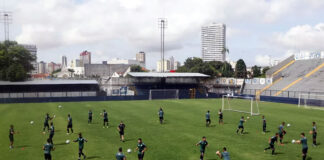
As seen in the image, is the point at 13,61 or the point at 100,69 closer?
the point at 13,61

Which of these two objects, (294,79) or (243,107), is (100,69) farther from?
(243,107)

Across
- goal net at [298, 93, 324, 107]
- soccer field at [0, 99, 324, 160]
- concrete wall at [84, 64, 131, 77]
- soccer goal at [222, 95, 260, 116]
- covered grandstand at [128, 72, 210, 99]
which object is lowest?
soccer goal at [222, 95, 260, 116]

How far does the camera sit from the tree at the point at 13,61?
66.2 m

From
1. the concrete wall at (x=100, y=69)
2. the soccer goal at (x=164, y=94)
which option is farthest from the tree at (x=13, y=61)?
the concrete wall at (x=100, y=69)

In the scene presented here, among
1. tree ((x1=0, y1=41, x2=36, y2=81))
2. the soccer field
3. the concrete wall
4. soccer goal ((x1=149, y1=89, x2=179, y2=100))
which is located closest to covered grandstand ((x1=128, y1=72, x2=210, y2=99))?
soccer goal ((x1=149, y1=89, x2=179, y2=100))

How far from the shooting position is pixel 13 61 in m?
72.4

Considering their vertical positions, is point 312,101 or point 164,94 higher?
point 312,101

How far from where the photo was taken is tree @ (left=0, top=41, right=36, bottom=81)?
66.2 m

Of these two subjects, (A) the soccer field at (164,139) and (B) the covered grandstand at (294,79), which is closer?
(A) the soccer field at (164,139)

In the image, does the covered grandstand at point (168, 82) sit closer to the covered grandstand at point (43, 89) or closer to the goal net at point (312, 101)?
the covered grandstand at point (43, 89)

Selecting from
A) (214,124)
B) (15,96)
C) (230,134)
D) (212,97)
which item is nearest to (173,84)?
(212,97)

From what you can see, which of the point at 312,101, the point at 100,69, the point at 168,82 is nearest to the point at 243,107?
the point at 312,101

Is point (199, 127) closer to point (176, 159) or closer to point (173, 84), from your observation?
point (176, 159)

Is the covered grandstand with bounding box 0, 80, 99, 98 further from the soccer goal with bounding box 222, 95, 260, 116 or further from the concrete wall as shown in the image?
the concrete wall
